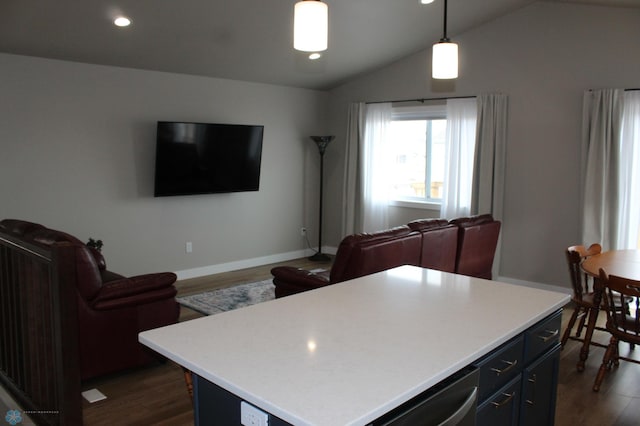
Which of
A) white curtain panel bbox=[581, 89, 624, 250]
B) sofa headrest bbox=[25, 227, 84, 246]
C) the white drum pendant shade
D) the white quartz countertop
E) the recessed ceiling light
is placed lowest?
the white quartz countertop

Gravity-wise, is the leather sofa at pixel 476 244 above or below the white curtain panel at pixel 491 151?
below

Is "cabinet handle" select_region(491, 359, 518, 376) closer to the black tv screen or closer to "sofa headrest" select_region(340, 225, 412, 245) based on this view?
"sofa headrest" select_region(340, 225, 412, 245)

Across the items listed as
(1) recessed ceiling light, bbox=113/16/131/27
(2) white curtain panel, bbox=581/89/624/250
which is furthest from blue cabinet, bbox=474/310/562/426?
(1) recessed ceiling light, bbox=113/16/131/27

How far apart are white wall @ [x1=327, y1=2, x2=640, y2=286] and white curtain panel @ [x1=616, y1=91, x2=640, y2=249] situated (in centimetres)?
27

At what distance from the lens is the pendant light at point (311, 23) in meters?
1.97

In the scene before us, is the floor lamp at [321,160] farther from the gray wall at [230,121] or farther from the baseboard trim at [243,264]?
the gray wall at [230,121]

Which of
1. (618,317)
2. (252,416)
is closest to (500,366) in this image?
(252,416)

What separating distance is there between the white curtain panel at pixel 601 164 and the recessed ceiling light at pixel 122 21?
4599 mm

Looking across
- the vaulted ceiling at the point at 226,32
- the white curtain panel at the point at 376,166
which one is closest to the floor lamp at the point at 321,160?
the white curtain panel at the point at 376,166

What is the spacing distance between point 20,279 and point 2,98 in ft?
8.91

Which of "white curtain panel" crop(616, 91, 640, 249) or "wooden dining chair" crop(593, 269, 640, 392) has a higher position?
"white curtain panel" crop(616, 91, 640, 249)

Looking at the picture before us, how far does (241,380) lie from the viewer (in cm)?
138

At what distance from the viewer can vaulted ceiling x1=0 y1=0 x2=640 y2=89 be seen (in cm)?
431

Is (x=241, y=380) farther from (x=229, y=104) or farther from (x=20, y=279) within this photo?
(x=229, y=104)
